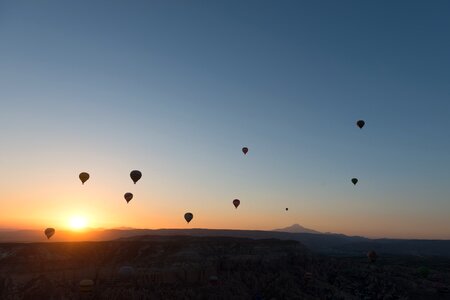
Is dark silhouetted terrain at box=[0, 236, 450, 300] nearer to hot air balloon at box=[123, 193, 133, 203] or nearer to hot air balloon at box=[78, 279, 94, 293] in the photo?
hot air balloon at box=[78, 279, 94, 293]

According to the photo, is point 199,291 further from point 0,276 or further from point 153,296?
point 0,276

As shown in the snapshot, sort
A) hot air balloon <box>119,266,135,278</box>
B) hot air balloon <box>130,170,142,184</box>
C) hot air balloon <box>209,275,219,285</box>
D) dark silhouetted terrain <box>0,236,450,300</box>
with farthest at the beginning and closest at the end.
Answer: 1. hot air balloon <box>209,275,219,285</box>
2. hot air balloon <box>119,266,135,278</box>
3. dark silhouetted terrain <box>0,236,450,300</box>
4. hot air balloon <box>130,170,142,184</box>

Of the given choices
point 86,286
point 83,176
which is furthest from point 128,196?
point 86,286

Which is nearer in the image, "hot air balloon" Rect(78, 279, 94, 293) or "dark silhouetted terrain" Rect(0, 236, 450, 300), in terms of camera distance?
"hot air balloon" Rect(78, 279, 94, 293)

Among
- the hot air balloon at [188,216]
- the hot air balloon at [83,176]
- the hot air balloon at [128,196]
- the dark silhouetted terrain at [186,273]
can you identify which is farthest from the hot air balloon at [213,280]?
the hot air balloon at [83,176]

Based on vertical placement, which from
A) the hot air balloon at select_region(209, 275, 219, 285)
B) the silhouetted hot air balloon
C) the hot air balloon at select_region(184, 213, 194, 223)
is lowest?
the hot air balloon at select_region(209, 275, 219, 285)

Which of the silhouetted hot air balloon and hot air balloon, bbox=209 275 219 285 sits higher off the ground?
the silhouetted hot air balloon

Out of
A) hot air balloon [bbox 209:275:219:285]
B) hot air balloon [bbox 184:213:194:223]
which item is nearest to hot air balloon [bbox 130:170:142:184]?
hot air balloon [bbox 184:213:194:223]
